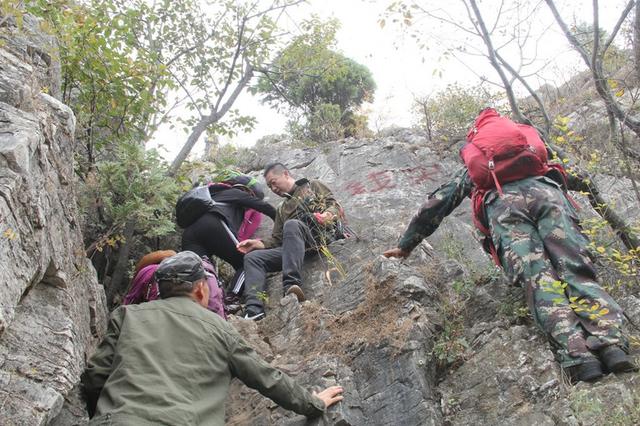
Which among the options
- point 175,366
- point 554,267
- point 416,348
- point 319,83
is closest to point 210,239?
point 416,348

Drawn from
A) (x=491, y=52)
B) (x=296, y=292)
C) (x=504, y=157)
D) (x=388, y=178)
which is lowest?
(x=296, y=292)

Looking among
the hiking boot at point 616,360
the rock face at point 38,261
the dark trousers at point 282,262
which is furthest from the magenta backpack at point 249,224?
the hiking boot at point 616,360

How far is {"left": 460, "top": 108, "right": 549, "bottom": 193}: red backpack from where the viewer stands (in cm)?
509

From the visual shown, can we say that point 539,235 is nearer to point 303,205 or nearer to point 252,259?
point 303,205

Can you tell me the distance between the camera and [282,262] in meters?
7.36

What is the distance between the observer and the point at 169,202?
868cm

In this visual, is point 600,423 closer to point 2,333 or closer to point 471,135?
point 471,135

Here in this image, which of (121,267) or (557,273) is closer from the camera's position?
(557,273)

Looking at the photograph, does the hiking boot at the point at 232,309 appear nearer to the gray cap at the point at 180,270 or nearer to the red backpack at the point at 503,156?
the gray cap at the point at 180,270

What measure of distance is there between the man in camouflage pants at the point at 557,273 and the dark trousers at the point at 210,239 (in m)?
3.63

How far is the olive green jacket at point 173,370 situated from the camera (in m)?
3.56

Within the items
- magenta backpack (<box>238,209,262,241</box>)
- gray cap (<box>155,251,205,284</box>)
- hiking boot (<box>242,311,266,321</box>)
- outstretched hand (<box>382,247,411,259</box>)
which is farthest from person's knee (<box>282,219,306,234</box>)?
gray cap (<box>155,251,205,284</box>)

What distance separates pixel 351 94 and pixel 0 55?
1318 centimetres

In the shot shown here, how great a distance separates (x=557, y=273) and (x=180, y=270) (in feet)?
8.94
